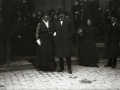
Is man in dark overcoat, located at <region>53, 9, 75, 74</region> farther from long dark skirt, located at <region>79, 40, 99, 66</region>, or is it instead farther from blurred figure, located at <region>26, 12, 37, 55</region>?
blurred figure, located at <region>26, 12, 37, 55</region>

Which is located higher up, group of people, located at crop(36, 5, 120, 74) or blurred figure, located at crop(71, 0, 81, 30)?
blurred figure, located at crop(71, 0, 81, 30)

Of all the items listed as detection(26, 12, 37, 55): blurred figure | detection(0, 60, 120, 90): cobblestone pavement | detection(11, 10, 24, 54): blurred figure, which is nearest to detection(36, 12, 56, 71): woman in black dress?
detection(0, 60, 120, 90): cobblestone pavement

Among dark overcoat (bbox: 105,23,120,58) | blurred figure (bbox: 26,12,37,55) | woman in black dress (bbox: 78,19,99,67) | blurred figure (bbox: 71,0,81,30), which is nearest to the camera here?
dark overcoat (bbox: 105,23,120,58)

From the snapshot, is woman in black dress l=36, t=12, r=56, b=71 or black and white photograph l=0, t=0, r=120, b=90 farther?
woman in black dress l=36, t=12, r=56, b=71

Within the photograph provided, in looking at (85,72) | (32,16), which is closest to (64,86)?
(85,72)

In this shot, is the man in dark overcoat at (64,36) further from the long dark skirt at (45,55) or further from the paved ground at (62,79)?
the paved ground at (62,79)

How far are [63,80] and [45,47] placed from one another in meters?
2.04

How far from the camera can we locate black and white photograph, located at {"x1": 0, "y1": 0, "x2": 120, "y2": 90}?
8336 mm

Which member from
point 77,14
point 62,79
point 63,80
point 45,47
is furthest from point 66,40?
point 77,14

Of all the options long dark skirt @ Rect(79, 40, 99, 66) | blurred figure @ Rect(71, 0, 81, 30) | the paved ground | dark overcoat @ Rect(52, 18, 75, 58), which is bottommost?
the paved ground

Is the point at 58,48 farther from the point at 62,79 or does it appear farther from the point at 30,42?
the point at 30,42

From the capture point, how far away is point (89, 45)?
11.2 m

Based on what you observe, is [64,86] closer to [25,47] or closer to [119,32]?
[119,32]

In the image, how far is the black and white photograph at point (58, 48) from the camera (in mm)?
8336
